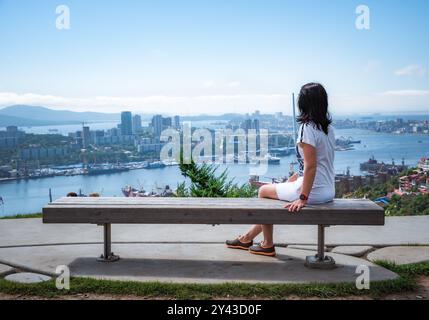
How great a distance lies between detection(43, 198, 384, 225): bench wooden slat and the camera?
4.18m

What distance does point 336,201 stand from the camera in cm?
451

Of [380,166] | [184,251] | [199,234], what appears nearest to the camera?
[184,251]

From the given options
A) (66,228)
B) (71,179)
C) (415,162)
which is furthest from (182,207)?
(415,162)

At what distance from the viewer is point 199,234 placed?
19.3 feet

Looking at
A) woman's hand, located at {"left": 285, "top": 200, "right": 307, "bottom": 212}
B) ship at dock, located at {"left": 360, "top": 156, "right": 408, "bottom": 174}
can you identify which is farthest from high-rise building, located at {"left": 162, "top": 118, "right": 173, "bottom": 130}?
woman's hand, located at {"left": 285, "top": 200, "right": 307, "bottom": 212}

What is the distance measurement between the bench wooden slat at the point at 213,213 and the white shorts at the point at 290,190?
0.27 ft

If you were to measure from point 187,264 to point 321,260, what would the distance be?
1.19 metres

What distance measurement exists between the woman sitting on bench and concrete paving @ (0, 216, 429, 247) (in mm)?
1177

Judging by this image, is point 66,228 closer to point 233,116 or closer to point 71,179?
point 71,179

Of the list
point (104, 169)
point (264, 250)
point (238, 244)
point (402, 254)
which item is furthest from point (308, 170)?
point (104, 169)

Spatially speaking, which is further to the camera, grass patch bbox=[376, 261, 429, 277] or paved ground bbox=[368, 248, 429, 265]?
paved ground bbox=[368, 248, 429, 265]

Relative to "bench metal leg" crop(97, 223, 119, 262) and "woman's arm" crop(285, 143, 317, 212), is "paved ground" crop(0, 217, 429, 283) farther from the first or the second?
"woman's arm" crop(285, 143, 317, 212)

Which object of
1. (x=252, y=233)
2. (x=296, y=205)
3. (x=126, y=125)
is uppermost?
(x=126, y=125)

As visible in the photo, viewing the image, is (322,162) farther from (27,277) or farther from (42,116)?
(42,116)
